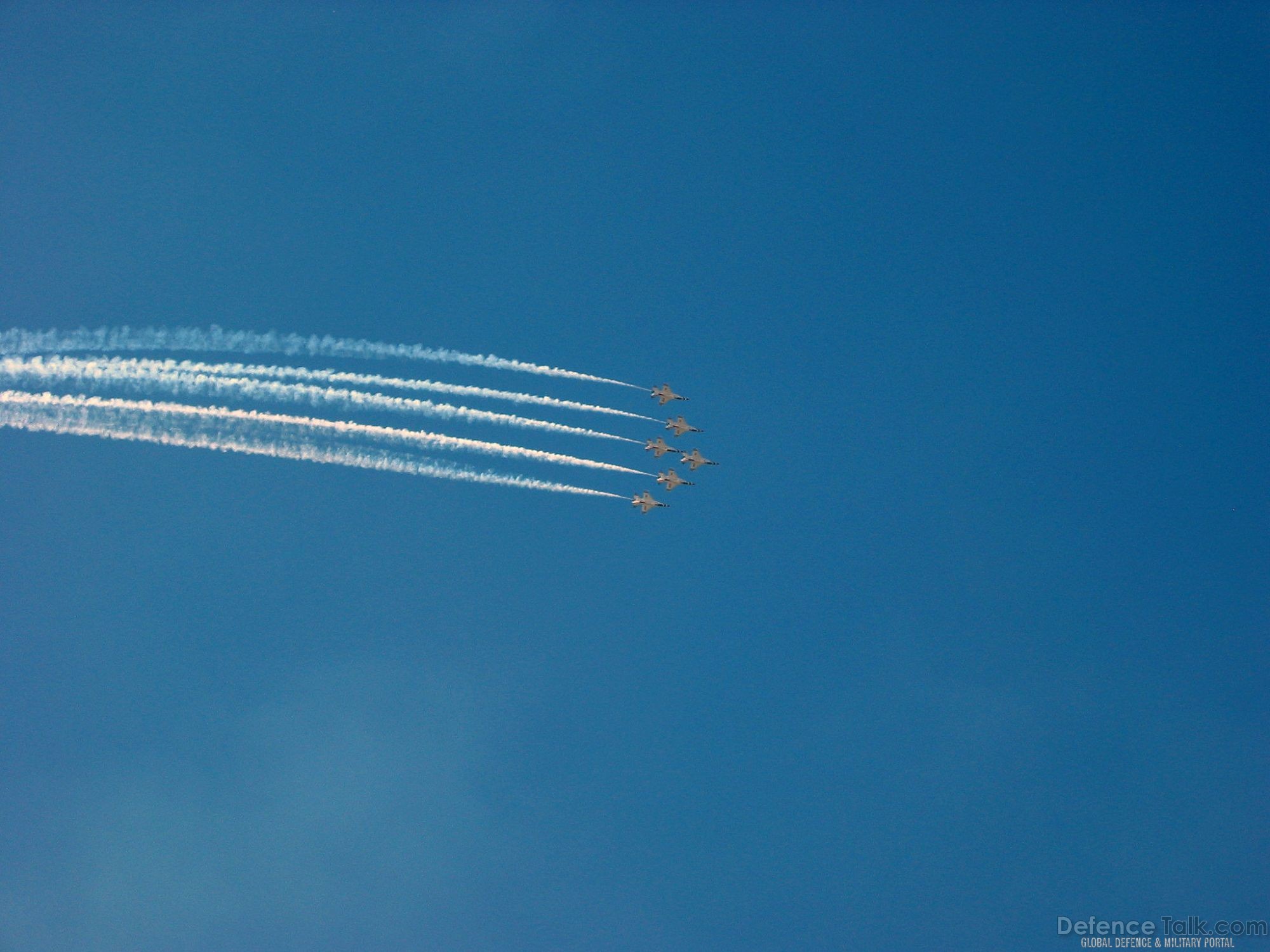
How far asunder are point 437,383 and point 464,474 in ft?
12.9

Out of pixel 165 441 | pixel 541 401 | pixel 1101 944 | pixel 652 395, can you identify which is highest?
pixel 652 395

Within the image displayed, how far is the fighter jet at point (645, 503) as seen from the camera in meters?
50.2

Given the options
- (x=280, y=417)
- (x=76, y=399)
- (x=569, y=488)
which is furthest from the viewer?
(x=569, y=488)

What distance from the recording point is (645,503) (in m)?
50.3

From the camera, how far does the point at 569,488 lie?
46.4 m

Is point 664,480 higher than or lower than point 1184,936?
higher

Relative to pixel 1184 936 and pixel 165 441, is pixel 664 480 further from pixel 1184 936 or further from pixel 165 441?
pixel 1184 936

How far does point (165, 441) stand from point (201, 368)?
10.7ft

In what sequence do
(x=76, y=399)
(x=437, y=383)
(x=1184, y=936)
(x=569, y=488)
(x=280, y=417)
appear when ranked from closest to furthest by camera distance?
1. (x=76, y=399)
2. (x=280, y=417)
3. (x=437, y=383)
4. (x=569, y=488)
5. (x=1184, y=936)

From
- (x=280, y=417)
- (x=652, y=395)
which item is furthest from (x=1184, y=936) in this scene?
(x=280, y=417)

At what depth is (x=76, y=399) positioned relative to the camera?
3678 centimetres

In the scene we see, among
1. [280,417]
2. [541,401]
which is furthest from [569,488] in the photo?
[280,417]

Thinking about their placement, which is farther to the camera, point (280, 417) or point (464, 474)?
point (464, 474)

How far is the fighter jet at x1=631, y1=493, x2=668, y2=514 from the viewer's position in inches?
1978
